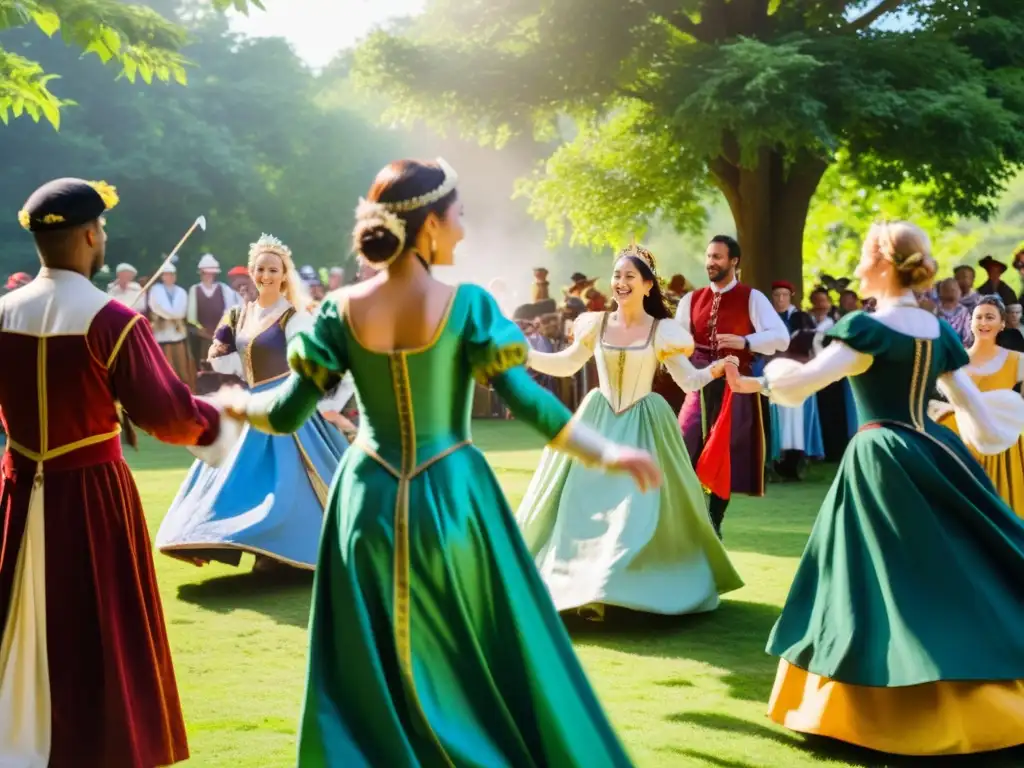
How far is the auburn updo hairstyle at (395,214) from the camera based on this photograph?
11.9 feet

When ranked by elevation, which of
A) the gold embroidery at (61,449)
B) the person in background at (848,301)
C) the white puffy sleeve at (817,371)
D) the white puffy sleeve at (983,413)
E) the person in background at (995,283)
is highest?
the person in background at (995,283)

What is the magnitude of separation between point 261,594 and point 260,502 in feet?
1.62

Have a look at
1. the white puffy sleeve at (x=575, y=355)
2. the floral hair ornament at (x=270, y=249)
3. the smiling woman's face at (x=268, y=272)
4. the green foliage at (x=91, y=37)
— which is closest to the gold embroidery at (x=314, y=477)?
the smiling woman's face at (x=268, y=272)

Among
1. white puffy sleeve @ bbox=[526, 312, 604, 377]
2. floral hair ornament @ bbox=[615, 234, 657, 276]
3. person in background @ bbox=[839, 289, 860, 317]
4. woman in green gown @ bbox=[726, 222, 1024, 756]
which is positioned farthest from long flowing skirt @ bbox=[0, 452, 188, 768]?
person in background @ bbox=[839, 289, 860, 317]

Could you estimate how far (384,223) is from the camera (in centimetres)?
363

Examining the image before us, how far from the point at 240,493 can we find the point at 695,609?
251 cm

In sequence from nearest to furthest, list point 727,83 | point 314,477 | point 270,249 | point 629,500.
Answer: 1. point 629,500
2. point 314,477
3. point 270,249
4. point 727,83

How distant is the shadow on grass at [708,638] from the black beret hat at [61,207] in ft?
9.68

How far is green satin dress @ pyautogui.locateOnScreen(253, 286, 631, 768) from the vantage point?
3539 millimetres

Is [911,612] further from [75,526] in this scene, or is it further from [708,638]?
[75,526]

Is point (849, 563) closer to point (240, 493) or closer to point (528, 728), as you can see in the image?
point (528, 728)

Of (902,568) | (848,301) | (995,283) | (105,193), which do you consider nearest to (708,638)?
(902,568)

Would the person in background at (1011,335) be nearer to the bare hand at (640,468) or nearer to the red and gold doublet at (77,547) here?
the bare hand at (640,468)

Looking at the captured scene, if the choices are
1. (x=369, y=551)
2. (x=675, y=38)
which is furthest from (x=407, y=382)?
(x=675, y=38)
